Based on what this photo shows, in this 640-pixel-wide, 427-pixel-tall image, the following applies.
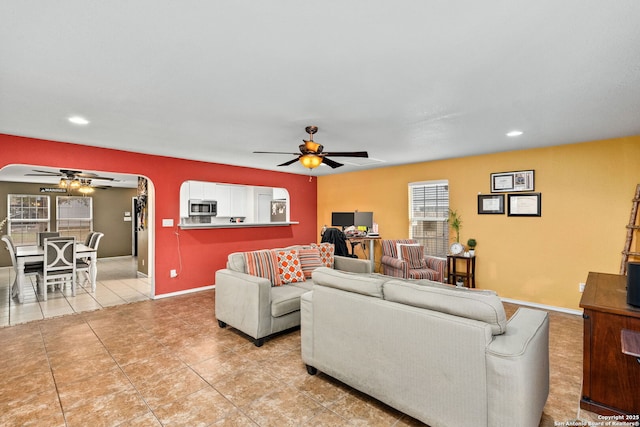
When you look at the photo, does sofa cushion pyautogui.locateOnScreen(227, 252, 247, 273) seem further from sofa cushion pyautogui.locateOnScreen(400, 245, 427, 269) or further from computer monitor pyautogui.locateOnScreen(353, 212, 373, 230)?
computer monitor pyautogui.locateOnScreen(353, 212, 373, 230)

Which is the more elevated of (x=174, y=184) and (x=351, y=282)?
(x=174, y=184)

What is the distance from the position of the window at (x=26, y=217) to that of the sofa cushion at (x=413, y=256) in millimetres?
9286

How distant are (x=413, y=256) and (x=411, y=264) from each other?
146 millimetres

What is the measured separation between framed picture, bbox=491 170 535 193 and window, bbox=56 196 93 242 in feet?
33.1

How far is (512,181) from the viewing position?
4629 millimetres

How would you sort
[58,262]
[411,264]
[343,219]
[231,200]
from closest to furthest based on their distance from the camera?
1. [58,262]
2. [411,264]
3. [343,219]
4. [231,200]

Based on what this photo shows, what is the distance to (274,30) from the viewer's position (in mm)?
1666

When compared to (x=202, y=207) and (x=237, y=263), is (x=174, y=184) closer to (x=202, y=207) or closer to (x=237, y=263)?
(x=202, y=207)

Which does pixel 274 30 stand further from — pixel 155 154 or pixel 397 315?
pixel 155 154

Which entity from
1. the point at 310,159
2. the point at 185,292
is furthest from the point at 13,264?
the point at 310,159

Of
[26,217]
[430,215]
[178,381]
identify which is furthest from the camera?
[26,217]

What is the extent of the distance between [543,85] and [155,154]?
5.12 meters

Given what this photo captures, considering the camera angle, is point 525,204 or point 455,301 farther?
point 525,204

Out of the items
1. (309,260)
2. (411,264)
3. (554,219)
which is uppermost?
(554,219)
